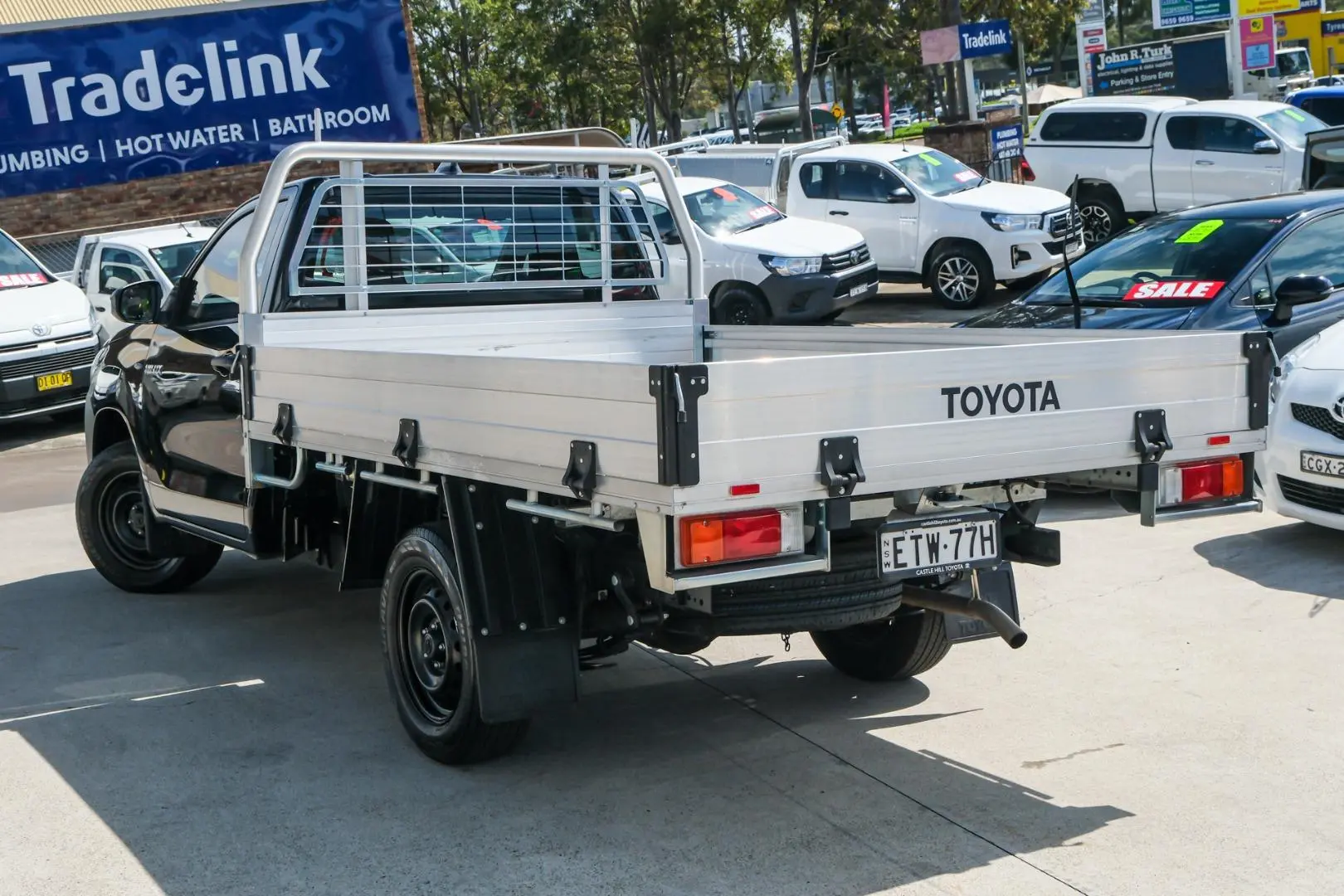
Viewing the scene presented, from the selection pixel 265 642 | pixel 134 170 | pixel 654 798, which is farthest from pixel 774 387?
pixel 134 170

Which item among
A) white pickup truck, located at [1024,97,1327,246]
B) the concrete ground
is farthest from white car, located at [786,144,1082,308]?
the concrete ground

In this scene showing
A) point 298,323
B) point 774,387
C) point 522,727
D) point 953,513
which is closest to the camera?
point 774,387

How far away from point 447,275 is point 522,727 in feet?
7.70

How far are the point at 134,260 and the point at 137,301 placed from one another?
8.93 metres

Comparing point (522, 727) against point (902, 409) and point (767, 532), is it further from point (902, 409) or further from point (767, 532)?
point (902, 409)

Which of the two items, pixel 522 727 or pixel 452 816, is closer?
pixel 452 816

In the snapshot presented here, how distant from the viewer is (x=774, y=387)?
383 centimetres

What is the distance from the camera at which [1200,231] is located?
902 centimetres

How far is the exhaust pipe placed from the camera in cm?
490

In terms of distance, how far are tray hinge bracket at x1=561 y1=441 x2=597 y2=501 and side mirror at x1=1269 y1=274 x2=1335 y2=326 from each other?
16.9ft

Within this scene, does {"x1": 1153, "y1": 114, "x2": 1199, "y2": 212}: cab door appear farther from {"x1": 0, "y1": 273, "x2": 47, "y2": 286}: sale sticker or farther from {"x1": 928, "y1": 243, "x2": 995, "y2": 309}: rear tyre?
{"x1": 0, "y1": 273, "x2": 47, "y2": 286}: sale sticker

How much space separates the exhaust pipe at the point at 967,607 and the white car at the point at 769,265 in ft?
34.7

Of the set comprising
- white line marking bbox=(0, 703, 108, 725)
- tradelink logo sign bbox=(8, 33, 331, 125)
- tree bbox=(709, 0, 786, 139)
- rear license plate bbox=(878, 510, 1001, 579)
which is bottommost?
white line marking bbox=(0, 703, 108, 725)

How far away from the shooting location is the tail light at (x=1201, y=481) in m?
4.57
